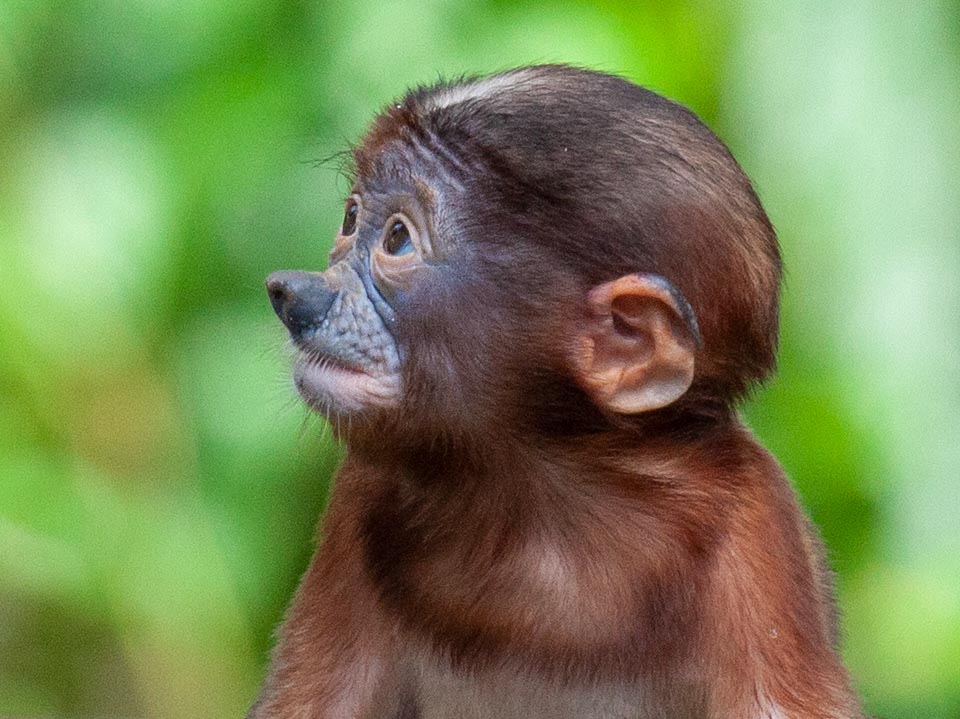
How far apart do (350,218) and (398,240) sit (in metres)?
0.26

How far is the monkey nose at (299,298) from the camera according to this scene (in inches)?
127

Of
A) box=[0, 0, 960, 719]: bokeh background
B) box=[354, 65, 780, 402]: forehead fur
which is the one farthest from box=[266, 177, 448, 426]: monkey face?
box=[0, 0, 960, 719]: bokeh background

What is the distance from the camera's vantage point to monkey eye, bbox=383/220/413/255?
10.8ft

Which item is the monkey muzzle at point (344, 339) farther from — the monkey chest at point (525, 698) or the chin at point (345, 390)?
the monkey chest at point (525, 698)

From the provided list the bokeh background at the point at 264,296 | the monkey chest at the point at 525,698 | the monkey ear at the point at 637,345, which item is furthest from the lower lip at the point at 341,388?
the bokeh background at the point at 264,296

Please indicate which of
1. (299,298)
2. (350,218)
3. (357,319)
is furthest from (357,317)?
(350,218)

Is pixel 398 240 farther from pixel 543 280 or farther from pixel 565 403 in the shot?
pixel 565 403

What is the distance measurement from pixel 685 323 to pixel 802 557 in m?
0.64

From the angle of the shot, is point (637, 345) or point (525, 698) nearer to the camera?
point (637, 345)

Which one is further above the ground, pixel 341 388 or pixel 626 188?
pixel 626 188

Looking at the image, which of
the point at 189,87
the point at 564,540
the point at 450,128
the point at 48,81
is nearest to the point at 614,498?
the point at 564,540

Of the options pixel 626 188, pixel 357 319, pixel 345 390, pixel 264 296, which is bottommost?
pixel 264 296

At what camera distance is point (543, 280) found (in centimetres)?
319

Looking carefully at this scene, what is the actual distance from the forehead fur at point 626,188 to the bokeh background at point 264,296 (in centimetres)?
169
